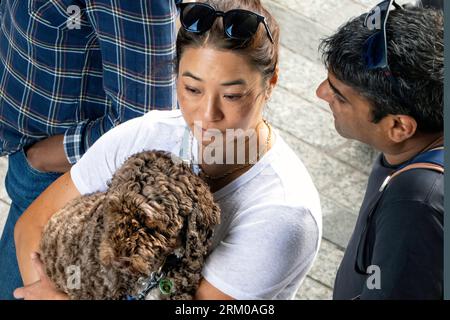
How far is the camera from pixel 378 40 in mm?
1294

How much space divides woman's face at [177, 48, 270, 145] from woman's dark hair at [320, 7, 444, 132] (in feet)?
0.48

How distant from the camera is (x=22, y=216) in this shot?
151 centimetres

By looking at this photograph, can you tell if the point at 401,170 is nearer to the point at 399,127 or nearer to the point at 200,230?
the point at 399,127

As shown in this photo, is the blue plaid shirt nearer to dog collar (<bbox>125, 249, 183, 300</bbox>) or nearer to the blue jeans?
the blue jeans

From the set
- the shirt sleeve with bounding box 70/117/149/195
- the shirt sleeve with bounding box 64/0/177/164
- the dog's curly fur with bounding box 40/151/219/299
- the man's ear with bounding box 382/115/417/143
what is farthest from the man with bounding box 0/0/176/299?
the man's ear with bounding box 382/115/417/143

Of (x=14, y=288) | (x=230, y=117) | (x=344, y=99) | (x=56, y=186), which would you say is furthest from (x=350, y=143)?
(x=14, y=288)

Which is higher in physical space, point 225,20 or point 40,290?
point 225,20

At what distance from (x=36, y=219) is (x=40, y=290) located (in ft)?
Result: 0.44

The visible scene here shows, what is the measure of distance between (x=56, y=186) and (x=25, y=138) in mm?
206

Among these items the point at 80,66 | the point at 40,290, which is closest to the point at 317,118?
the point at 80,66

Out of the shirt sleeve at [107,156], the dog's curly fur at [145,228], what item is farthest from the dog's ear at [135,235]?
the shirt sleeve at [107,156]

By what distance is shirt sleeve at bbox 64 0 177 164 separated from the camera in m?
1.47

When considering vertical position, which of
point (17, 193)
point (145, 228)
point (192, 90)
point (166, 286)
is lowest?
point (17, 193)
